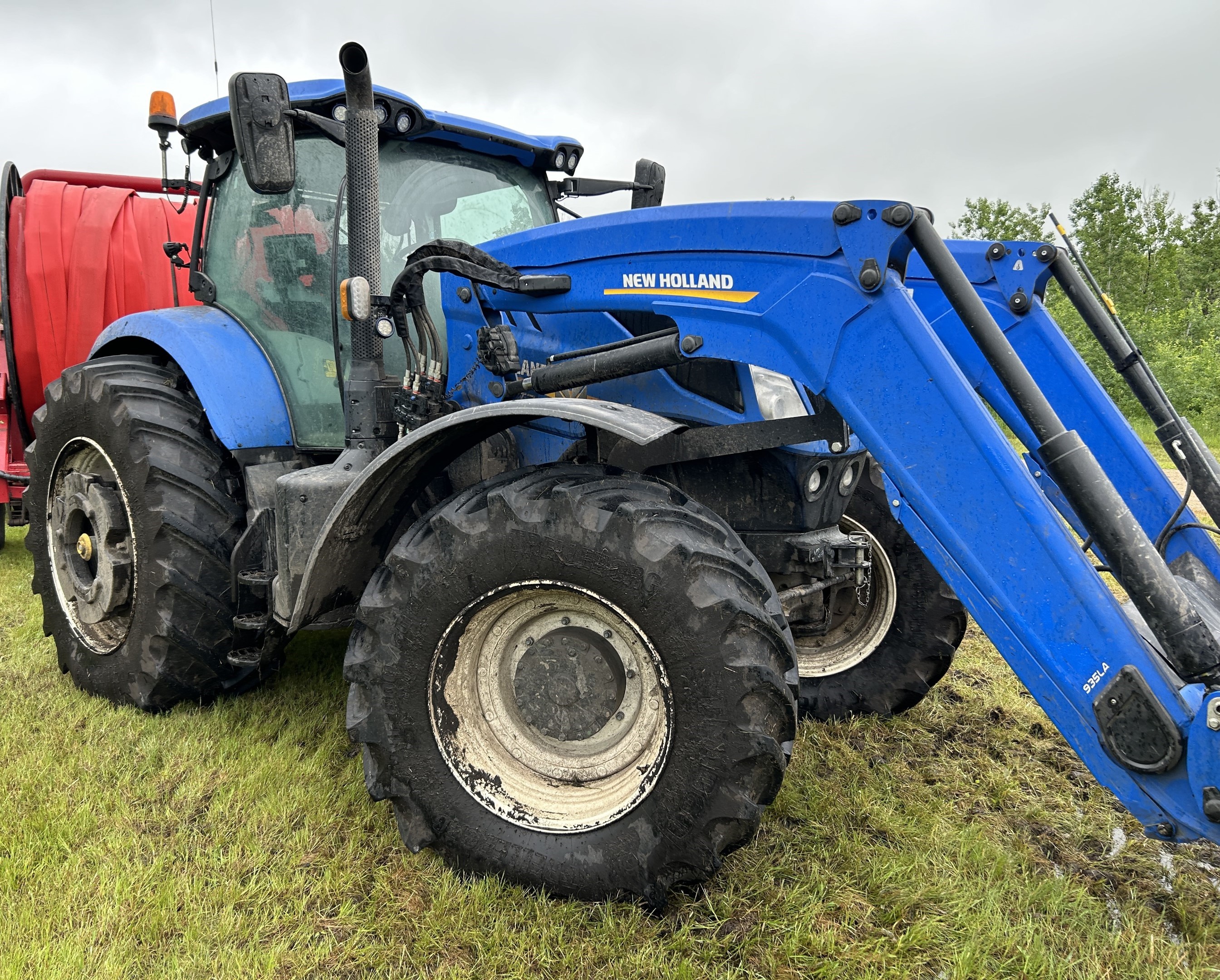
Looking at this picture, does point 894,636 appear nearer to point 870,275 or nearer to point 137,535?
point 870,275

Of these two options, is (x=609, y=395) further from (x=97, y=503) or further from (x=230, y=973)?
(x=97, y=503)

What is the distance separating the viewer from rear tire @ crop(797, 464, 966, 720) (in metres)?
3.36

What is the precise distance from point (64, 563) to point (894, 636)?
11.6ft

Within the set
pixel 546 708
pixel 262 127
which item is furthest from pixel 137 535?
pixel 546 708

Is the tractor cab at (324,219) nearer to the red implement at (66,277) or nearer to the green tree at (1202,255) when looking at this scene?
the red implement at (66,277)

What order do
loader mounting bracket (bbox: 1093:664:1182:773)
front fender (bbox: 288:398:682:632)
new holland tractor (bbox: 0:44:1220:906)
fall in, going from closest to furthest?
1. loader mounting bracket (bbox: 1093:664:1182:773)
2. new holland tractor (bbox: 0:44:1220:906)
3. front fender (bbox: 288:398:682:632)

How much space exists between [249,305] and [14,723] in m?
1.86

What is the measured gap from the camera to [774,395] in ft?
8.84

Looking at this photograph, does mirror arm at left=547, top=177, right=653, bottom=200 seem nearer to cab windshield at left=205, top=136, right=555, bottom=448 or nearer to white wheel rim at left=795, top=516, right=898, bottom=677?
cab windshield at left=205, top=136, right=555, bottom=448

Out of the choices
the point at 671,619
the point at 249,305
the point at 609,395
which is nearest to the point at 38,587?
the point at 249,305

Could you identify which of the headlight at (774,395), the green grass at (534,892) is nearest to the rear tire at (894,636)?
the green grass at (534,892)

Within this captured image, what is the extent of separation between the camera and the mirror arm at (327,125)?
2678 mm

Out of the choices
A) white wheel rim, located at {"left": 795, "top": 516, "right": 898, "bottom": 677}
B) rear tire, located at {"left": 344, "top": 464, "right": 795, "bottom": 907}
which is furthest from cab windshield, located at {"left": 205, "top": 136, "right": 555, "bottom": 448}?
white wheel rim, located at {"left": 795, "top": 516, "right": 898, "bottom": 677}

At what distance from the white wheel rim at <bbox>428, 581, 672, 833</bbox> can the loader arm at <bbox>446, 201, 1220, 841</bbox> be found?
81 centimetres
